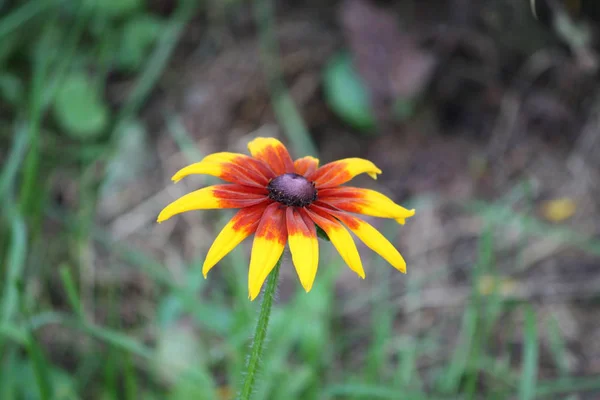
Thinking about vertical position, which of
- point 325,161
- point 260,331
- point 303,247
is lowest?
point 260,331

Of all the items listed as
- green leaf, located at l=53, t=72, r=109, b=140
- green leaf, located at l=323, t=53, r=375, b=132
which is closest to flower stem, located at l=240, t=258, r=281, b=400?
green leaf, located at l=323, t=53, r=375, b=132

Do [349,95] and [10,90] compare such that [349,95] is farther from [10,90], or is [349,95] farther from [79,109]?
[10,90]

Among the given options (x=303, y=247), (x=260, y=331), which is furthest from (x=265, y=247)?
(x=260, y=331)

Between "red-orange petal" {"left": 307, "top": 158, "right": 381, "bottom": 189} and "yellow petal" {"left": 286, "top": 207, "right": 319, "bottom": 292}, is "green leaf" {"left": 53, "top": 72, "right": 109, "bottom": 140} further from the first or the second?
"yellow petal" {"left": 286, "top": 207, "right": 319, "bottom": 292}

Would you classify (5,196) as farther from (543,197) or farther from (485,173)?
(543,197)

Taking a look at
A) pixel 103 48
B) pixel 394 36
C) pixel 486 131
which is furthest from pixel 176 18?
pixel 486 131

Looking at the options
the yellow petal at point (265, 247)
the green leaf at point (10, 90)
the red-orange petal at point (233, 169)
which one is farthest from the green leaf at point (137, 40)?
the yellow petal at point (265, 247)
